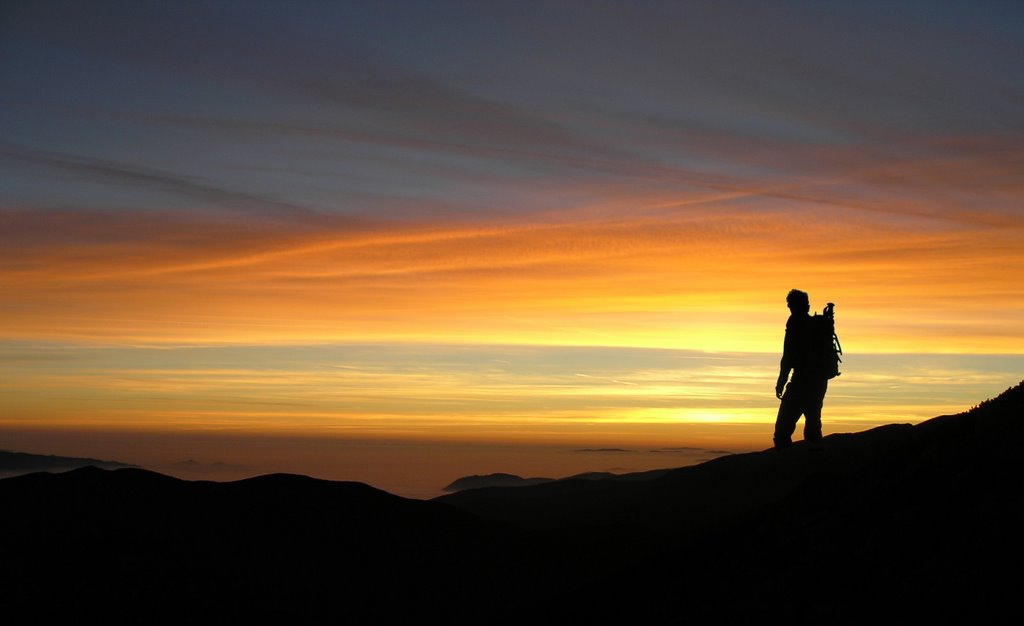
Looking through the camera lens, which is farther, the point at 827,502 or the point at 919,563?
the point at 827,502

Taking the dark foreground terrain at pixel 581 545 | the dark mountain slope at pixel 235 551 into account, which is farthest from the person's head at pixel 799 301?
the dark mountain slope at pixel 235 551

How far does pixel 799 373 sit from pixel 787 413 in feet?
2.84

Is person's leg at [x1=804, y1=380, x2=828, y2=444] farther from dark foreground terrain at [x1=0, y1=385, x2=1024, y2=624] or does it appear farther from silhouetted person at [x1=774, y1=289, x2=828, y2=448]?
dark foreground terrain at [x1=0, y1=385, x2=1024, y2=624]

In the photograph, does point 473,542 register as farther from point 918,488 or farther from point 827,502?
point 918,488

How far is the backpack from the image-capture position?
19.0m

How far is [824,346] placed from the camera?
62.6 ft

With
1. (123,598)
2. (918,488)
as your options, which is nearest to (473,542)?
(123,598)

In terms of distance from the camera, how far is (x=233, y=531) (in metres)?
28.4

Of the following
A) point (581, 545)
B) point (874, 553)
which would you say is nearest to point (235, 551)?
point (581, 545)

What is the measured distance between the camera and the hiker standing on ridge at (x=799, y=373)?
19.0 meters

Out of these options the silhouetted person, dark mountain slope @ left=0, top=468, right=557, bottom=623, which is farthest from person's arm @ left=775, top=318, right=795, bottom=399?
dark mountain slope @ left=0, top=468, right=557, bottom=623

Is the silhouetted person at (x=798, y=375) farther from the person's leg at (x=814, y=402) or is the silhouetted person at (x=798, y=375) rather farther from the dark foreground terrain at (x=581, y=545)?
the dark foreground terrain at (x=581, y=545)

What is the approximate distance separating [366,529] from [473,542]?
10.6 feet

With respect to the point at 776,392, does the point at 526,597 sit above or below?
below
